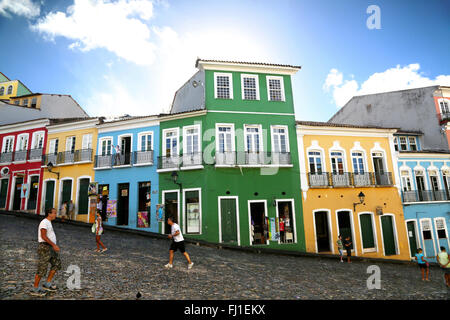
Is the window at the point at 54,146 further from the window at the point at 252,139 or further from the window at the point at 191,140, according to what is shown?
the window at the point at 252,139

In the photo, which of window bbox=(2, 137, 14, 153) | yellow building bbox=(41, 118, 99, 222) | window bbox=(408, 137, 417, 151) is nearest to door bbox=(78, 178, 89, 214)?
yellow building bbox=(41, 118, 99, 222)

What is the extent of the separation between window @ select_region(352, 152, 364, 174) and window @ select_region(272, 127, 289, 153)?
5108 mm

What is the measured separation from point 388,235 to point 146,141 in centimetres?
1693

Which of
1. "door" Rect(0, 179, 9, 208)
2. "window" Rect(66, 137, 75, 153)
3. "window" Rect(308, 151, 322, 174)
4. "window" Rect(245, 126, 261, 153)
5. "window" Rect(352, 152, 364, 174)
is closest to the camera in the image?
"window" Rect(245, 126, 261, 153)

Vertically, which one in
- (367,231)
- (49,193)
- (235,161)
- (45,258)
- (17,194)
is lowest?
(367,231)

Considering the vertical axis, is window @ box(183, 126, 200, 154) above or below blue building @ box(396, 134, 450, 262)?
above

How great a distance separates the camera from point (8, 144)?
71.0ft

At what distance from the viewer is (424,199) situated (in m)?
19.2

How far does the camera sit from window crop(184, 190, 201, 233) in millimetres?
15766

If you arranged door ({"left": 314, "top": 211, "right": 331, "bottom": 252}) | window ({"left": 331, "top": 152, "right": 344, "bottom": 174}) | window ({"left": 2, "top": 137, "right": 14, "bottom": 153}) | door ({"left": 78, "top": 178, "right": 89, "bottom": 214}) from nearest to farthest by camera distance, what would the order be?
door ({"left": 314, "top": 211, "right": 331, "bottom": 252}), window ({"left": 331, "top": 152, "right": 344, "bottom": 174}), door ({"left": 78, "top": 178, "right": 89, "bottom": 214}), window ({"left": 2, "top": 137, "right": 14, "bottom": 153})

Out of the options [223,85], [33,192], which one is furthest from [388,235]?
[33,192]

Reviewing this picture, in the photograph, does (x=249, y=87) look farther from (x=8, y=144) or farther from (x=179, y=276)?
(x=8, y=144)

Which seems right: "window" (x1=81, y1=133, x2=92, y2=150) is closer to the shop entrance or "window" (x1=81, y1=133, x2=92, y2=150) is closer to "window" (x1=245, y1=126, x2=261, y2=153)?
"window" (x1=245, y1=126, x2=261, y2=153)

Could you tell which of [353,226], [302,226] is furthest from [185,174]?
[353,226]
